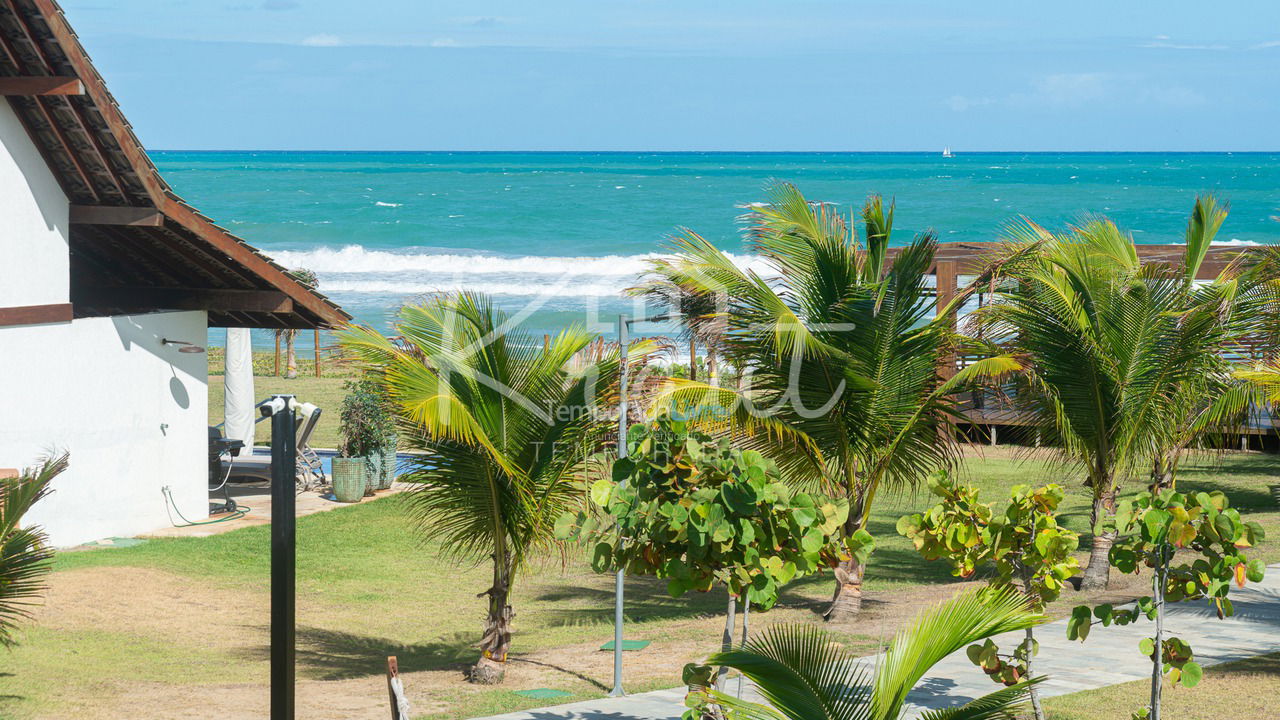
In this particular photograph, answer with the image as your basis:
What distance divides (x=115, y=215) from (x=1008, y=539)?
32.5 feet

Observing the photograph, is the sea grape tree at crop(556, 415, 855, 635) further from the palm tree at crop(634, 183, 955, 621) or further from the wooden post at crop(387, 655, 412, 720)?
the palm tree at crop(634, 183, 955, 621)

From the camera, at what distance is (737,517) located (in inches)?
208

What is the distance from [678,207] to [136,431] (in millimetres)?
60520

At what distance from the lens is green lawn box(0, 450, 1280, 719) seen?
839cm

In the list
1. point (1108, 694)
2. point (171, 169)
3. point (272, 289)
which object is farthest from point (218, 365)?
point (171, 169)

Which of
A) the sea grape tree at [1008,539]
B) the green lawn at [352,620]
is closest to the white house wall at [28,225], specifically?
the green lawn at [352,620]

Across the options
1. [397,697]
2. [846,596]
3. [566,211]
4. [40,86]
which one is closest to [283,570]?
[397,697]

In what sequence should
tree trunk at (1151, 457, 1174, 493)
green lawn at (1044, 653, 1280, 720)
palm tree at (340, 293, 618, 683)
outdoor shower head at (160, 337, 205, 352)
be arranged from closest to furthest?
green lawn at (1044, 653, 1280, 720), palm tree at (340, 293, 618, 683), tree trunk at (1151, 457, 1174, 493), outdoor shower head at (160, 337, 205, 352)

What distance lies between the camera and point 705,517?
522 cm

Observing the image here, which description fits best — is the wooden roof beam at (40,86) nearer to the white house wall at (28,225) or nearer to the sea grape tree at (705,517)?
the white house wall at (28,225)

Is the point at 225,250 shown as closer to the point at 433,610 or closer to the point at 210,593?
the point at 210,593

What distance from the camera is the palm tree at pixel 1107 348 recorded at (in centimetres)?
1036

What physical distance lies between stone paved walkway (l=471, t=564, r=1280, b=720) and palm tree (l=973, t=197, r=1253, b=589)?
130 cm

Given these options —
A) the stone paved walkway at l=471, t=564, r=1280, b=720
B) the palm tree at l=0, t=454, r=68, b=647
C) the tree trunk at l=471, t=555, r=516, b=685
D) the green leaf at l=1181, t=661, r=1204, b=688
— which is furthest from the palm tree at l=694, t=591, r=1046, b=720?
the tree trunk at l=471, t=555, r=516, b=685
